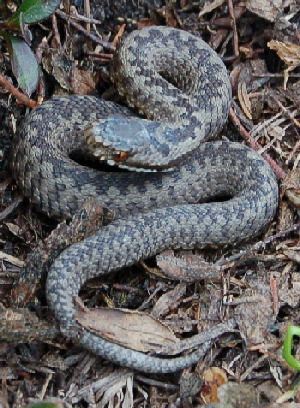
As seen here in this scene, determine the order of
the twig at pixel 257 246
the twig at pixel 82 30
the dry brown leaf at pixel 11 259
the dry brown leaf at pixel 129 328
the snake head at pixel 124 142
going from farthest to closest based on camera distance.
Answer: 1. the twig at pixel 82 30
2. the snake head at pixel 124 142
3. the twig at pixel 257 246
4. the dry brown leaf at pixel 11 259
5. the dry brown leaf at pixel 129 328

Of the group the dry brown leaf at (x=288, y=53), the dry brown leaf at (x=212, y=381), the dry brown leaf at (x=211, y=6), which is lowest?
the dry brown leaf at (x=212, y=381)

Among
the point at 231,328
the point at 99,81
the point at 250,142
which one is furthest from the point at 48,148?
the point at 231,328

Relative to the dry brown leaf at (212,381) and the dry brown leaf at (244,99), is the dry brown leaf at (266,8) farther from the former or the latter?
the dry brown leaf at (212,381)

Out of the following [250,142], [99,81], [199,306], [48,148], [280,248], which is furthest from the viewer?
[99,81]

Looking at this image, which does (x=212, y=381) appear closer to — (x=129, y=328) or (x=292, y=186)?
(x=129, y=328)

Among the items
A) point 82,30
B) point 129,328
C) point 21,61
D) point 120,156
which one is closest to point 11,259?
point 129,328

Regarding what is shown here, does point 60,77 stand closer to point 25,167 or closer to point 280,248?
point 25,167

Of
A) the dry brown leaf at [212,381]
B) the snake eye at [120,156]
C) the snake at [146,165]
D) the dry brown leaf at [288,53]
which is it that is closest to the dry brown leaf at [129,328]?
the snake at [146,165]
